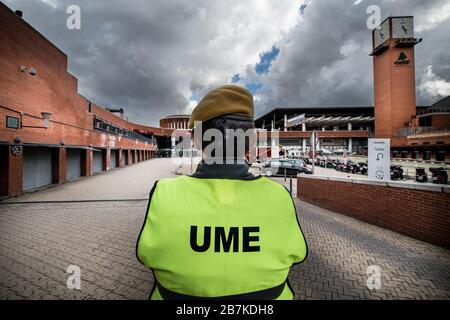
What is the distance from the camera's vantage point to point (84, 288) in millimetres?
3113

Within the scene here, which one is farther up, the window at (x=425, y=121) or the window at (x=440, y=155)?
the window at (x=425, y=121)

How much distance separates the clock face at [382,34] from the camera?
37.2 metres

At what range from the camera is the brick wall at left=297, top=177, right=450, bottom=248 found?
4.43 metres

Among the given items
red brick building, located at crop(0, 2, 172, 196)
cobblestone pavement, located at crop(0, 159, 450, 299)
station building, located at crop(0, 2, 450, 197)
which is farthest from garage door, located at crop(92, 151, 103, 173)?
cobblestone pavement, located at crop(0, 159, 450, 299)

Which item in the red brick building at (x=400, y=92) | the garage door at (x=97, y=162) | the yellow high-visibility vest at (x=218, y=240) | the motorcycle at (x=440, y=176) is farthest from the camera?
the red brick building at (x=400, y=92)

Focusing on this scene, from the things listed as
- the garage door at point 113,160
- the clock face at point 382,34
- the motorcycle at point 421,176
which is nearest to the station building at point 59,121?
the garage door at point 113,160

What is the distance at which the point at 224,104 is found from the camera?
3.81 ft

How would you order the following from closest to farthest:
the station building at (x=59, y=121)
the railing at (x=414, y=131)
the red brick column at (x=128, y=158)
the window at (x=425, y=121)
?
the station building at (x=59, y=121) < the red brick column at (x=128, y=158) < the railing at (x=414, y=131) < the window at (x=425, y=121)

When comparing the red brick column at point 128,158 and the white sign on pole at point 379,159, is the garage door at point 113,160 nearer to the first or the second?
the red brick column at point 128,158

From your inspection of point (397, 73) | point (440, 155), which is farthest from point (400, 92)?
point (440, 155)

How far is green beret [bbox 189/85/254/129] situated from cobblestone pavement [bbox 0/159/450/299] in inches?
122

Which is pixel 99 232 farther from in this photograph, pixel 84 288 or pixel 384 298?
pixel 384 298

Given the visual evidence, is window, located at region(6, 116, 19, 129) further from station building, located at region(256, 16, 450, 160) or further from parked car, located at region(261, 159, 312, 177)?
station building, located at region(256, 16, 450, 160)
